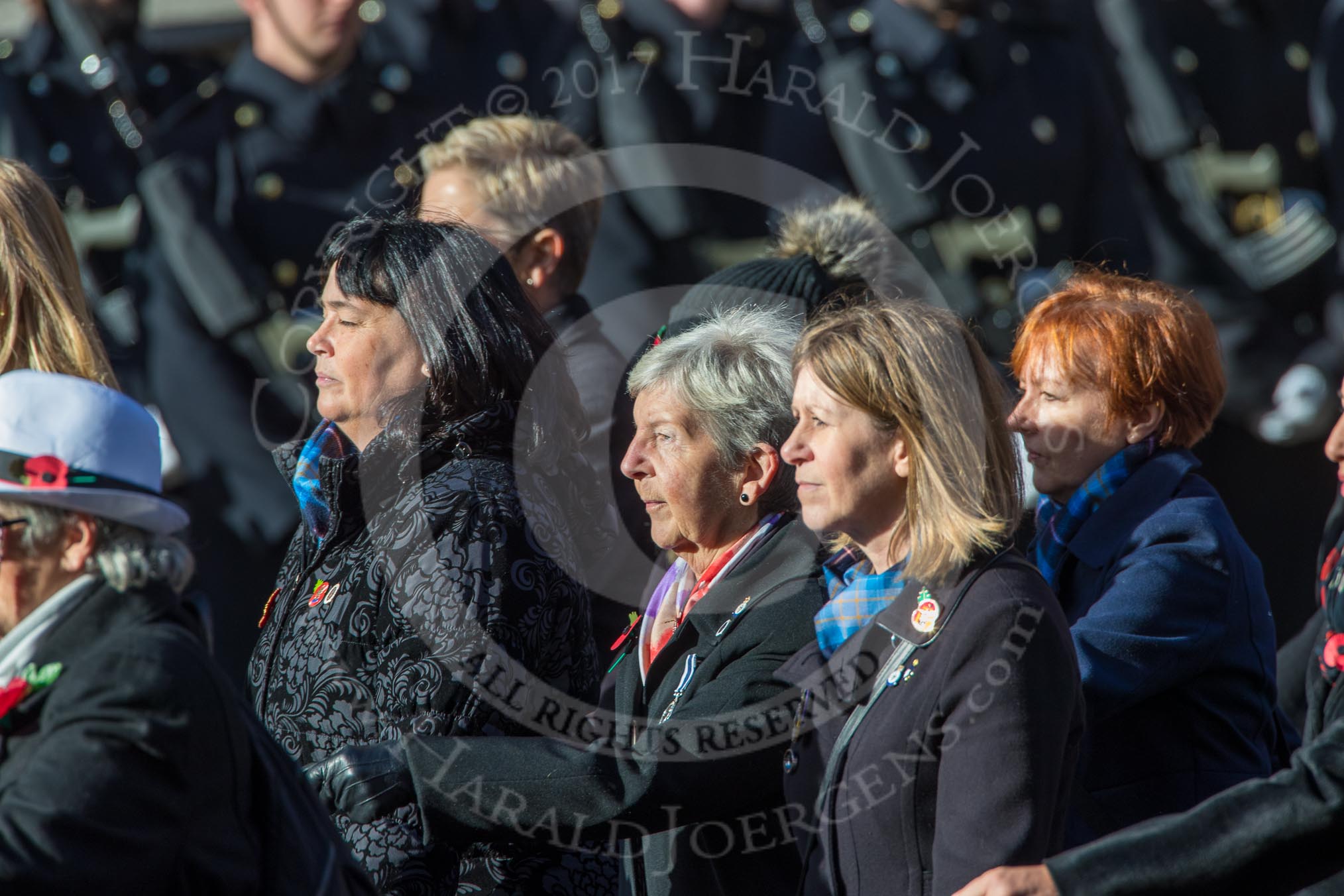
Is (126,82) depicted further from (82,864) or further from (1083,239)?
(82,864)

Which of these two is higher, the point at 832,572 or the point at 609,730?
the point at 832,572

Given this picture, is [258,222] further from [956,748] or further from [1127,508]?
[956,748]

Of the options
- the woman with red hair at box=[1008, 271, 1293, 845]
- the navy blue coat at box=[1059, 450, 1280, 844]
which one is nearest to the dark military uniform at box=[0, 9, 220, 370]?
the woman with red hair at box=[1008, 271, 1293, 845]

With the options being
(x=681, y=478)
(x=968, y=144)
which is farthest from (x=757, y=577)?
(x=968, y=144)

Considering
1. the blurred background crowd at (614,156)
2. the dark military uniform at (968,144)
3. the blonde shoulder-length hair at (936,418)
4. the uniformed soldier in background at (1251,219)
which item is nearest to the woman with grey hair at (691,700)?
the blonde shoulder-length hair at (936,418)

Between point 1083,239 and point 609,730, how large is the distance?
2877 mm

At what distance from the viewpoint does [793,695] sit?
2.14m

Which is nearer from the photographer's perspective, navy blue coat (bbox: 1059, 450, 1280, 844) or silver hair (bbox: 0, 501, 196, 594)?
silver hair (bbox: 0, 501, 196, 594)

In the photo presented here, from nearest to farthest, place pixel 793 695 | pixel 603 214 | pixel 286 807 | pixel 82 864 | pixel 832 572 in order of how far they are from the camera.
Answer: pixel 82 864 → pixel 286 807 → pixel 793 695 → pixel 832 572 → pixel 603 214

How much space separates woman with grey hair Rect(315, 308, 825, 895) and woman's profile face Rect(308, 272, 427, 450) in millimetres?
376

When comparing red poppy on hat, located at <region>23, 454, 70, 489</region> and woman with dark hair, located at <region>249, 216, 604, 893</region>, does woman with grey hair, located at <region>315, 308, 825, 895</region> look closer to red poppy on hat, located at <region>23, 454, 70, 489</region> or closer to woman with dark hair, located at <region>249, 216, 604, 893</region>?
woman with dark hair, located at <region>249, 216, 604, 893</region>

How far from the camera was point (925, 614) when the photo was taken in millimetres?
2018

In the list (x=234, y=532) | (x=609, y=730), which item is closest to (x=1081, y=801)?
(x=609, y=730)

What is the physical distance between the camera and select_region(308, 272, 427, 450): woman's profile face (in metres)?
2.35
